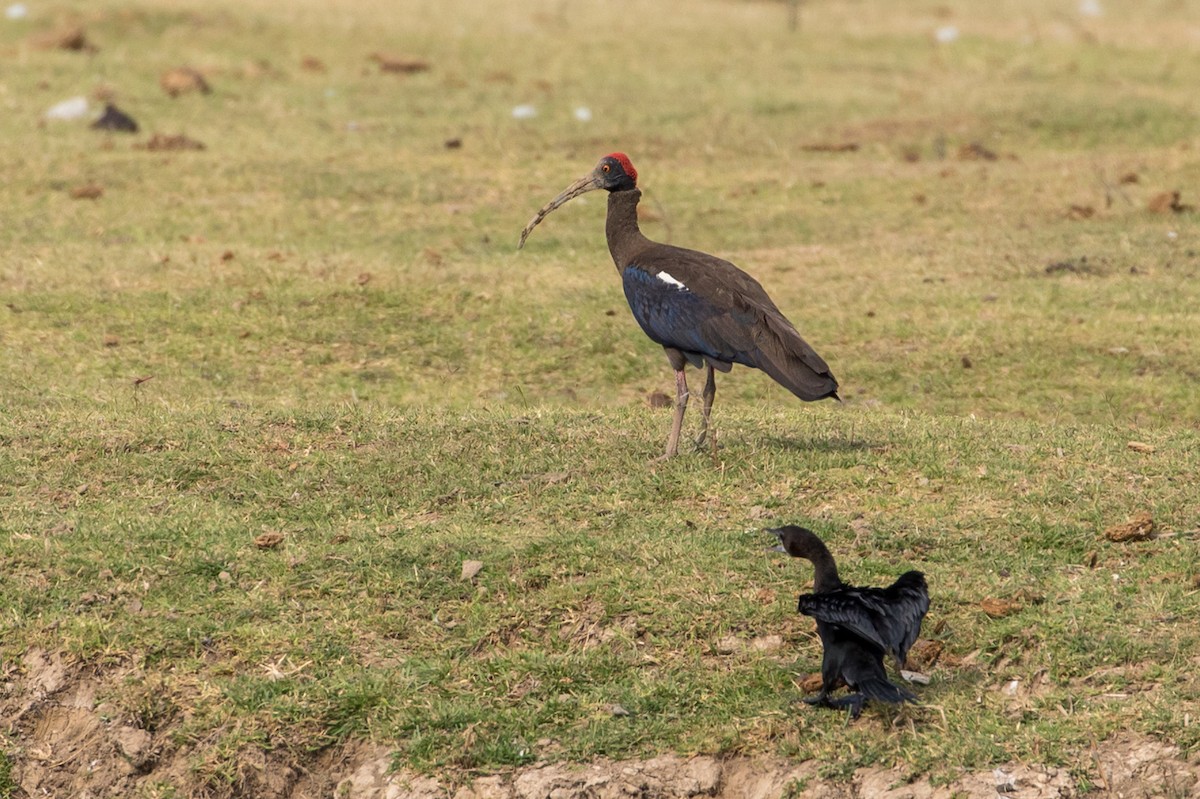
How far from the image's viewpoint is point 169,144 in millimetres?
17109

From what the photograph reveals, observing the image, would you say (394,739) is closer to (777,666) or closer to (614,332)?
(777,666)

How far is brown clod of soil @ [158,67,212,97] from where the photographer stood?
19.2 m

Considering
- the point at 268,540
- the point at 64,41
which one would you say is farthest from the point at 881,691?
the point at 64,41

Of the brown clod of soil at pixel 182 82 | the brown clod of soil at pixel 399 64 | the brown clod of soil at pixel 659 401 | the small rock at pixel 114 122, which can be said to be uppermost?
the brown clod of soil at pixel 399 64

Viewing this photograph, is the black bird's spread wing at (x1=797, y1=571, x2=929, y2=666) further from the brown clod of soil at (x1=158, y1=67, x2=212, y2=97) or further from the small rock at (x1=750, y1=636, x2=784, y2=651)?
the brown clod of soil at (x1=158, y1=67, x2=212, y2=97)

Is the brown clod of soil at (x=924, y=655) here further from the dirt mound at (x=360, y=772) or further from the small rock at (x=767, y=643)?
the dirt mound at (x=360, y=772)

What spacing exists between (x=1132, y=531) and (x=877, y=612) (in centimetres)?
217

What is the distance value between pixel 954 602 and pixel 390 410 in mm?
4165

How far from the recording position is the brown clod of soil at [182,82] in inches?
755

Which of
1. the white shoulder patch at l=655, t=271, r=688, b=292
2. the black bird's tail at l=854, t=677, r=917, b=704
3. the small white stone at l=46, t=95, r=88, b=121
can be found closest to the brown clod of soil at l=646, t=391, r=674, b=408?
the white shoulder patch at l=655, t=271, r=688, b=292

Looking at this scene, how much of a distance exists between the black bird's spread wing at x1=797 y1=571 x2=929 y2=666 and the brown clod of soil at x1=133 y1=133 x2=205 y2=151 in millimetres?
12714

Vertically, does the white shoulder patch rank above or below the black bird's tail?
above

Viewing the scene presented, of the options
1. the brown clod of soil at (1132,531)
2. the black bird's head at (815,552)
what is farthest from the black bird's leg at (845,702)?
the brown clod of soil at (1132,531)

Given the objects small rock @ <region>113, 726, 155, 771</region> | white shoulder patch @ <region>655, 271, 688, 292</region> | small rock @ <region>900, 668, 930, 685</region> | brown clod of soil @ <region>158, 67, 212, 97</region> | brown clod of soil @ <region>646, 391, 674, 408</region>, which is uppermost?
white shoulder patch @ <region>655, 271, 688, 292</region>
